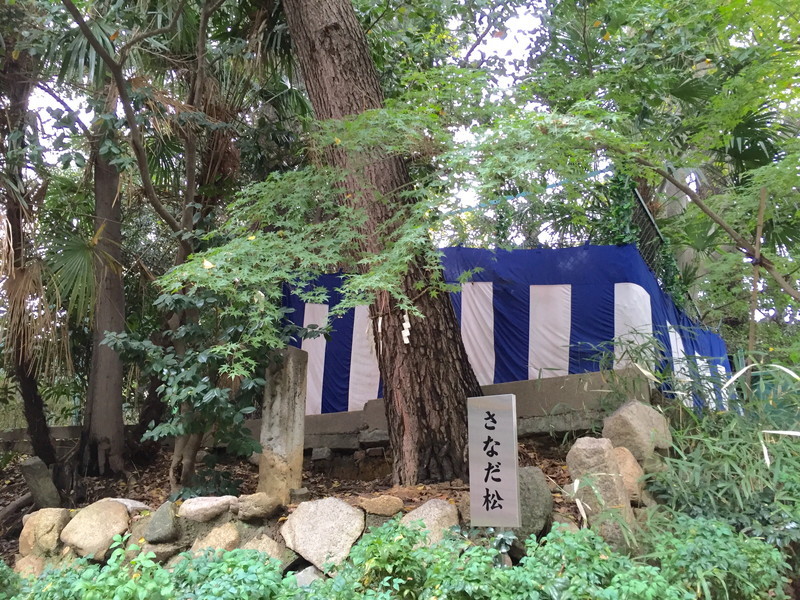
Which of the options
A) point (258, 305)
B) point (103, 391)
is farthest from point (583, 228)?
point (103, 391)

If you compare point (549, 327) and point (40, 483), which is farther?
point (549, 327)

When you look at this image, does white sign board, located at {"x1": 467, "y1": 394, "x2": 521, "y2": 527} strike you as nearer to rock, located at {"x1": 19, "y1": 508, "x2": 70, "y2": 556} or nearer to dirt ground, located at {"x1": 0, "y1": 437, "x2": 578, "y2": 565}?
dirt ground, located at {"x1": 0, "y1": 437, "x2": 578, "y2": 565}

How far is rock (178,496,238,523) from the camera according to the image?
12.9 feet

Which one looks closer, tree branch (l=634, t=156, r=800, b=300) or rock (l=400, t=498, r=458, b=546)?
rock (l=400, t=498, r=458, b=546)

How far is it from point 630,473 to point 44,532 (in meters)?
3.74

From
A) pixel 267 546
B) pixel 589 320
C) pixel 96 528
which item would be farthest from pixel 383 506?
pixel 589 320

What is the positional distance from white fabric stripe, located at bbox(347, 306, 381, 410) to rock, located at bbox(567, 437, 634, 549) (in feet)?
13.0

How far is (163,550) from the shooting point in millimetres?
3896

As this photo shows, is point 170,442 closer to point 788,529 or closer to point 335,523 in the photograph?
point 335,523

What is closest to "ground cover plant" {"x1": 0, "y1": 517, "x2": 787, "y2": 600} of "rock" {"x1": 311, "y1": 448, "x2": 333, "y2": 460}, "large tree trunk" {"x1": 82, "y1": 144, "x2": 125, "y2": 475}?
"large tree trunk" {"x1": 82, "y1": 144, "x2": 125, "y2": 475}

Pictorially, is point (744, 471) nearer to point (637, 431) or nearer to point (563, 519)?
point (637, 431)

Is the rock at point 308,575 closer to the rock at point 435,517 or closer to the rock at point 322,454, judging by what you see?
the rock at point 435,517

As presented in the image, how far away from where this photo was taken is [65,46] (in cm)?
521

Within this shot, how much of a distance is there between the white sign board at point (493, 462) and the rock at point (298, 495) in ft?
4.56
